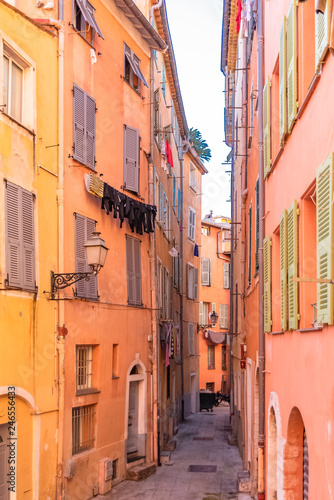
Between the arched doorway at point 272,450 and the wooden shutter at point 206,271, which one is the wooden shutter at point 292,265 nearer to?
the arched doorway at point 272,450

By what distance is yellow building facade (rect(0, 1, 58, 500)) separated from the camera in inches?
465

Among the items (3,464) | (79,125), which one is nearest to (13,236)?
(3,464)

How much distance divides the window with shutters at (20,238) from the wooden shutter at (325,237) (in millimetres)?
6812

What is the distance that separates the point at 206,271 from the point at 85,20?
2989cm

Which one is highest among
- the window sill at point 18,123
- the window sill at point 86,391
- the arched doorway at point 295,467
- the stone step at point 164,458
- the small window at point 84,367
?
the window sill at point 18,123

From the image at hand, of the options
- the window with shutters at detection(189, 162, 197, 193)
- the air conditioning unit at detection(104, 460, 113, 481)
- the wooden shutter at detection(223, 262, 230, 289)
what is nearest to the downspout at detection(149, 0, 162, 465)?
the air conditioning unit at detection(104, 460, 113, 481)

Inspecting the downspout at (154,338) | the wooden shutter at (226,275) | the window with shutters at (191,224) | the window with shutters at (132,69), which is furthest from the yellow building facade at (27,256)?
the wooden shutter at (226,275)

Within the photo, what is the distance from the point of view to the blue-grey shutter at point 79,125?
15281 mm

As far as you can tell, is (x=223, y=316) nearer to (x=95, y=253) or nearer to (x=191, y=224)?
(x=191, y=224)

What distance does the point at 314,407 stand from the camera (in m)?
6.96

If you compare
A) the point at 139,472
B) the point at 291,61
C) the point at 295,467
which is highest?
the point at 291,61

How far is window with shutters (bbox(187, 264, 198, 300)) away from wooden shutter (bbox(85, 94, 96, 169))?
19.0m

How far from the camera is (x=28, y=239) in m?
12.6

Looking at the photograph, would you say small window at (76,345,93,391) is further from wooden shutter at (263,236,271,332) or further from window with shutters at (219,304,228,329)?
window with shutters at (219,304,228,329)
